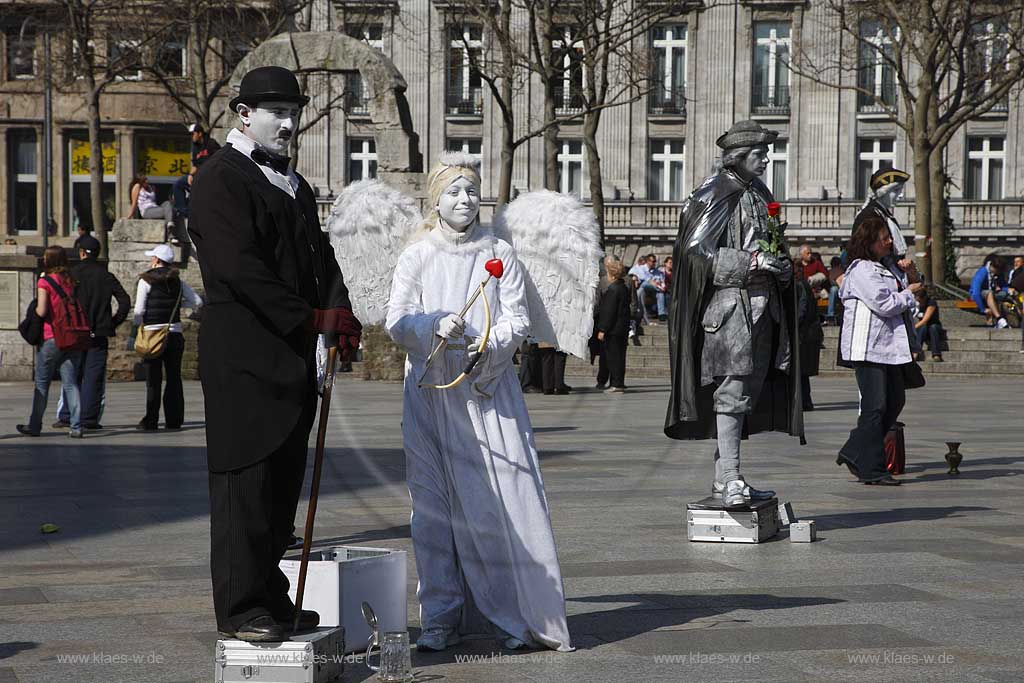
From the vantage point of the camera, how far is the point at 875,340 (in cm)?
1133

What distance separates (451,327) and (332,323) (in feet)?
2.20

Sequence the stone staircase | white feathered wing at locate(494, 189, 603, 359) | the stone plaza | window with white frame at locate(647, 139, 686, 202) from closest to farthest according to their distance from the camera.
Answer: the stone plaza, white feathered wing at locate(494, 189, 603, 359), the stone staircase, window with white frame at locate(647, 139, 686, 202)

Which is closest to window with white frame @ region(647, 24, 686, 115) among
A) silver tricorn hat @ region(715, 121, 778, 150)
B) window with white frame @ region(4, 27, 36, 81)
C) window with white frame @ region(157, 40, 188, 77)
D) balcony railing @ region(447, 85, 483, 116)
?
balcony railing @ region(447, 85, 483, 116)

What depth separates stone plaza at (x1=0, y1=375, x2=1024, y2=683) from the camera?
225 inches

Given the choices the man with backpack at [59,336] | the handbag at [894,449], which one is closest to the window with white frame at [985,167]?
the man with backpack at [59,336]

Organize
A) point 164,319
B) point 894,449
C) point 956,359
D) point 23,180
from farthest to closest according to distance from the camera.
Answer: point 23,180
point 956,359
point 164,319
point 894,449

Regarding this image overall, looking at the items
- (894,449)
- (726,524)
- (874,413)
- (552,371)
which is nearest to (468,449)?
(726,524)

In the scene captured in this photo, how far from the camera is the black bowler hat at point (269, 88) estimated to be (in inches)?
211

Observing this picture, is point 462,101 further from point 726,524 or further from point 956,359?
point 726,524

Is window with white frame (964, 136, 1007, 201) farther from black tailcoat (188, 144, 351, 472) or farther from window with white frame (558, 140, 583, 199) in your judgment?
black tailcoat (188, 144, 351, 472)

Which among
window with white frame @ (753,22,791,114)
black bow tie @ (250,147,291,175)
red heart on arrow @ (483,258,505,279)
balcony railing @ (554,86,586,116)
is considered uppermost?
window with white frame @ (753,22,791,114)

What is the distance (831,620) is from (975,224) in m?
46.3

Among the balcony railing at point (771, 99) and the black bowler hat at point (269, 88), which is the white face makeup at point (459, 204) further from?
the balcony railing at point (771, 99)

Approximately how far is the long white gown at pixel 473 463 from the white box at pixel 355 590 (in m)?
0.20
